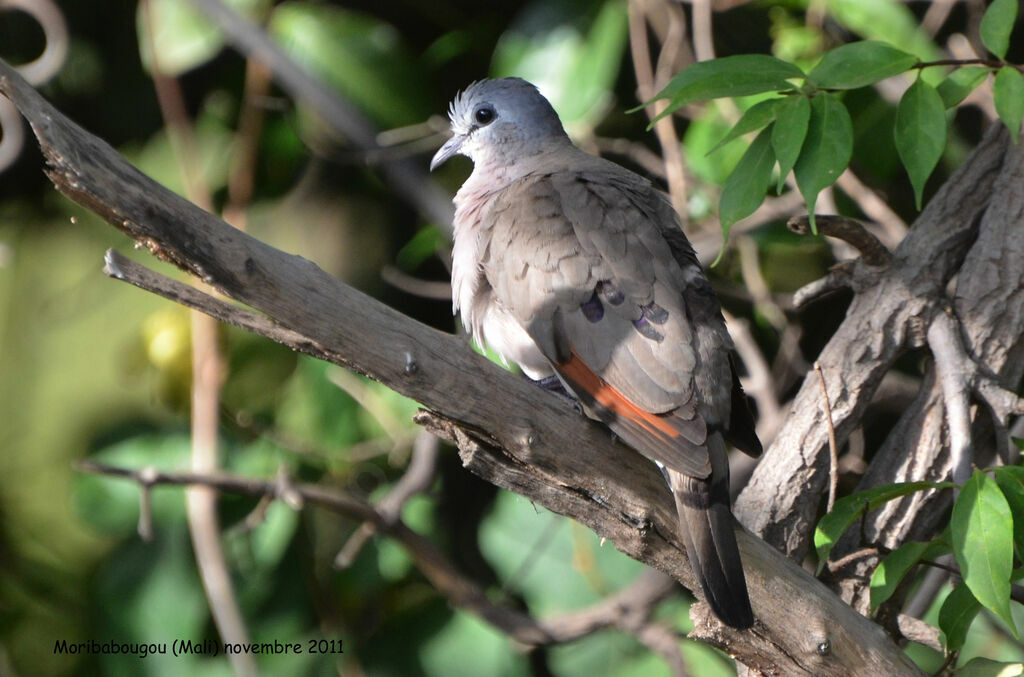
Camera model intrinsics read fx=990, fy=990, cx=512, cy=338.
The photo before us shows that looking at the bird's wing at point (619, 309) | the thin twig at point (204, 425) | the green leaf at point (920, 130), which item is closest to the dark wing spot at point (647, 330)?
the bird's wing at point (619, 309)

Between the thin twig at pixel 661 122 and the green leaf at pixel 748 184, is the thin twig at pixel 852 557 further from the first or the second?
the thin twig at pixel 661 122

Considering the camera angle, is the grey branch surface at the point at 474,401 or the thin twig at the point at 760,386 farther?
the thin twig at the point at 760,386

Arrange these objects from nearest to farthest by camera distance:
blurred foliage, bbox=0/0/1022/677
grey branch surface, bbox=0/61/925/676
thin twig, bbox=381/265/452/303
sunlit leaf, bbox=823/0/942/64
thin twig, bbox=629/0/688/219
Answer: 1. grey branch surface, bbox=0/61/925/676
2. sunlit leaf, bbox=823/0/942/64
3. thin twig, bbox=629/0/688/219
4. blurred foliage, bbox=0/0/1022/677
5. thin twig, bbox=381/265/452/303

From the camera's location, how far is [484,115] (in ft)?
8.47

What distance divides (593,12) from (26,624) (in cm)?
284

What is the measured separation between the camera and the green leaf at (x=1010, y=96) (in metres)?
1.53

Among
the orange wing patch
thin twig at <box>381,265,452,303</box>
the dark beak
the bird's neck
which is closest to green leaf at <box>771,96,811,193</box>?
the orange wing patch

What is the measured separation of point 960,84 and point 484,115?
1.25 m

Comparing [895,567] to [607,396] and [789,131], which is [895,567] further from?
[789,131]

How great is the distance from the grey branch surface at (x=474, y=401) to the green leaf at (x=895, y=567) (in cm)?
6

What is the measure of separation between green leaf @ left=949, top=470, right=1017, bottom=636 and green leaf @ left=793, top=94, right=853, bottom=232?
474mm

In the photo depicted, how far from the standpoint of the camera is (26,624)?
11.5ft

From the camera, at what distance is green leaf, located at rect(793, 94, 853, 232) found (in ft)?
5.22

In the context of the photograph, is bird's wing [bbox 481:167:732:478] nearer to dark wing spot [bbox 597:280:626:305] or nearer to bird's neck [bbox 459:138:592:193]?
dark wing spot [bbox 597:280:626:305]
